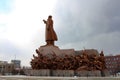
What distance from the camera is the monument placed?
27.6 meters

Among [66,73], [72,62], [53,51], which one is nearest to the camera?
[66,73]

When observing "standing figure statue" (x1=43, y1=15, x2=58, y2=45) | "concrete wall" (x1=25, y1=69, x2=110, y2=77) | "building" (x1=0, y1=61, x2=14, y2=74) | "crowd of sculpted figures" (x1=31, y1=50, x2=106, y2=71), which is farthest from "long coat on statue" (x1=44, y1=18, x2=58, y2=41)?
"building" (x1=0, y1=61, x2=14, y2=74)

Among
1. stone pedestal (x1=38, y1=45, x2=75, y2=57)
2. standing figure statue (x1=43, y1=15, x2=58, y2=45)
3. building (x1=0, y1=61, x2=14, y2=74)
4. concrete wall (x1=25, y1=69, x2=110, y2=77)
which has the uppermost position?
standing figure statue (x1=43, y1=15, x2=58, y2=45)

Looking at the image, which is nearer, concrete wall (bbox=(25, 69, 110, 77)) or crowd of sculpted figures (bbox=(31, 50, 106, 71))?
concrete wall (bbox=(25, 69, 110, 77))

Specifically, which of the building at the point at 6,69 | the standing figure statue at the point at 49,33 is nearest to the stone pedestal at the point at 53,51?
the standing figure statue at the point at 49,33

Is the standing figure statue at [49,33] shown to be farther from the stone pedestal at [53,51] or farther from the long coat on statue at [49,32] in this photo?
the stone pedestal at [53,51]

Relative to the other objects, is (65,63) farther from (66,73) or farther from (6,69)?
(6,69)

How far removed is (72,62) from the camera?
29.1 metres

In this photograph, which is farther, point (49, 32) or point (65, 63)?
point (49, 32)

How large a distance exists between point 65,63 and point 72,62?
1.01 m

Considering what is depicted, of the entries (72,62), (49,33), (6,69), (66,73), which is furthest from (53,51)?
(6,69)

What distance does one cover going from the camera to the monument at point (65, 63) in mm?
27562

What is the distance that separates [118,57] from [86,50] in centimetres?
4844

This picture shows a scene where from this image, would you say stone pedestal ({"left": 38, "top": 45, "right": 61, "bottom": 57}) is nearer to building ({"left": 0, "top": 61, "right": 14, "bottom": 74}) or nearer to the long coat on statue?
the long coat on statue
